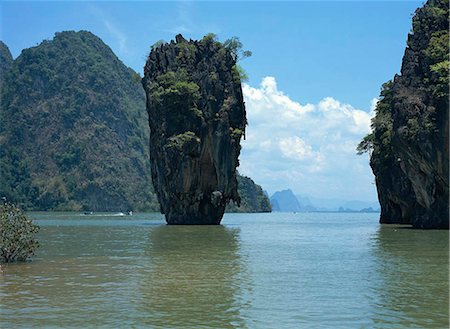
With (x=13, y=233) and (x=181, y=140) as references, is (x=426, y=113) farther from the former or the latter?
(x=13, y=233)

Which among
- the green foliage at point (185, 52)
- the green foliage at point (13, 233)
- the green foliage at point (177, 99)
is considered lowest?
the green foliage at point (13, 233)

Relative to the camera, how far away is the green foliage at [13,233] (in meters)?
23.8

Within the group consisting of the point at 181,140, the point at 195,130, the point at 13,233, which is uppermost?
the point at 195,130

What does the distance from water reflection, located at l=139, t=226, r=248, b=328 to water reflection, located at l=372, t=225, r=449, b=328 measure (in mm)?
3803

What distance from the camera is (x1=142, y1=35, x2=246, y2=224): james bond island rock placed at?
218 ft

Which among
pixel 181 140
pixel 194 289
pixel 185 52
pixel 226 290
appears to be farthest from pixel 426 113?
pixel 194 289

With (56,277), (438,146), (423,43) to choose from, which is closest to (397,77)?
(423,43)

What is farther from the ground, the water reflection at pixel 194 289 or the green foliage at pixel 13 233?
the green foliage at pixel 13 233

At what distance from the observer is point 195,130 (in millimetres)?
67375

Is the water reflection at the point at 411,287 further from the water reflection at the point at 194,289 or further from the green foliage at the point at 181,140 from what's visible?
the green foliage at the point at 181,140

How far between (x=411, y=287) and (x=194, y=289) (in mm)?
6872

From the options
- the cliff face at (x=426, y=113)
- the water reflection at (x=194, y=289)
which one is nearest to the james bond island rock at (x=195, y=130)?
the cliff face at (x=426, y=113)

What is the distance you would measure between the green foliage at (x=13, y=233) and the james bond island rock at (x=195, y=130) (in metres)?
40.4

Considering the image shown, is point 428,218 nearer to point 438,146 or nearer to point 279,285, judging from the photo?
point 438,146
